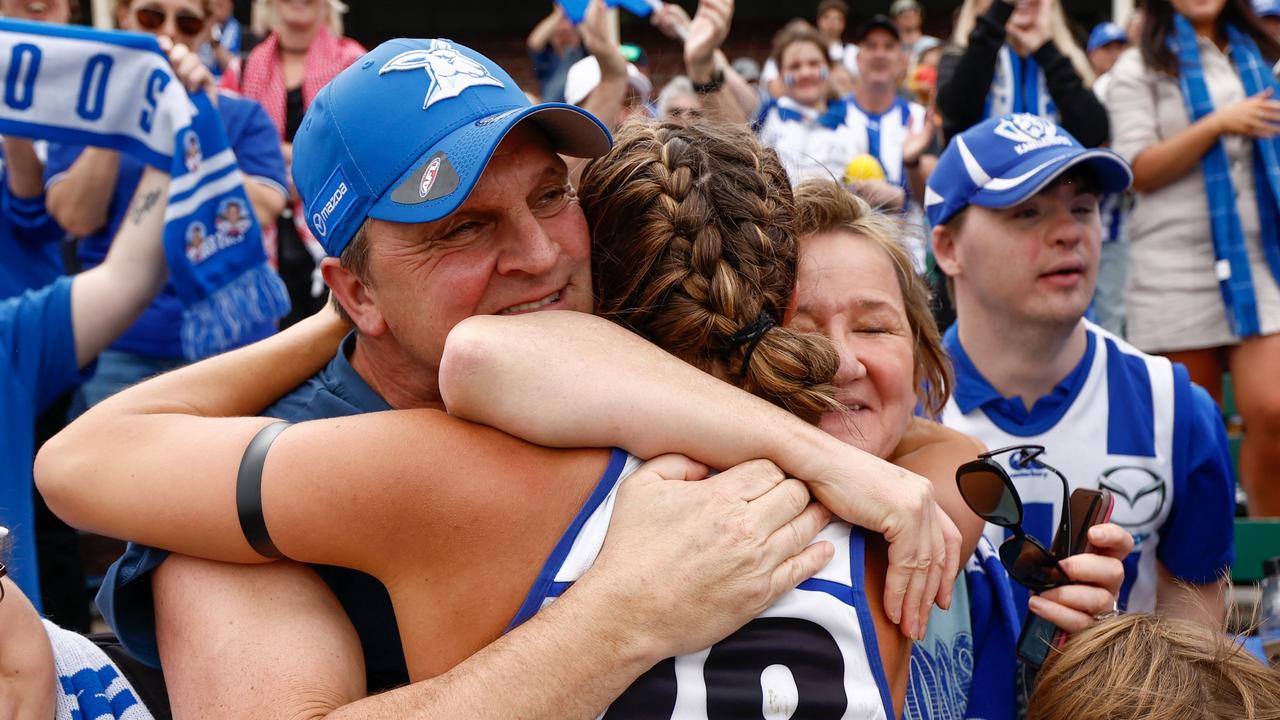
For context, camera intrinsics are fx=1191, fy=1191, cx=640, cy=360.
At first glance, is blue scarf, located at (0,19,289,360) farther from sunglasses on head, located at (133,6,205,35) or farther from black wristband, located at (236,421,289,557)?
black wristband, located at (236,421,289,557)

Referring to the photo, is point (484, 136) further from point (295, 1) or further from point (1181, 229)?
point (295, 1)

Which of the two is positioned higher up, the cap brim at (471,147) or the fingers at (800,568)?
the cap brim at (471,147)

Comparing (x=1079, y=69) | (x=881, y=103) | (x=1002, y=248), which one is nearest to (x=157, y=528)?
(x=1002, y=248)

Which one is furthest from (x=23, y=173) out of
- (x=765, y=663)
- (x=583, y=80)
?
(x=765, y=663)

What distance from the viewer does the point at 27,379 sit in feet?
9.74

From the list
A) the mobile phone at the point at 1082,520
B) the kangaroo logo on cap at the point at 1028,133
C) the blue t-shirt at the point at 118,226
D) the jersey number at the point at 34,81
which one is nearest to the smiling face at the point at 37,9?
the blue t-shirt at the point at 118,226

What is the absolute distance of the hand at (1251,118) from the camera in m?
4.20

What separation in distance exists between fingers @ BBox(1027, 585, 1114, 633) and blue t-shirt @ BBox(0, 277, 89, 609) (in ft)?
6.79

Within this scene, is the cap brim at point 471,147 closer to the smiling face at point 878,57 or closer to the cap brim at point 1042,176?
the cap brim at point 1042,176

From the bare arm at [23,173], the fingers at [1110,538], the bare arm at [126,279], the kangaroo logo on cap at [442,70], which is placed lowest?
the bare arm at [23,173]

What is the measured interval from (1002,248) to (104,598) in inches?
92.5

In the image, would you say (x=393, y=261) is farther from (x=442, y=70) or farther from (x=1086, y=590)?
(x=1086, y=590)

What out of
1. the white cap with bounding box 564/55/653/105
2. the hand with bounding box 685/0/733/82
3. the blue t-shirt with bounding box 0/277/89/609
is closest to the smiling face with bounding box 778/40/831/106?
the hand with bounding box 685/0/733/82

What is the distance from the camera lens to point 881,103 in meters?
7.46
